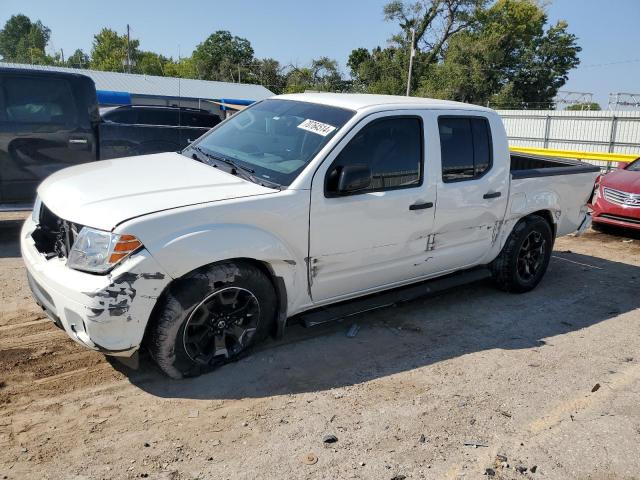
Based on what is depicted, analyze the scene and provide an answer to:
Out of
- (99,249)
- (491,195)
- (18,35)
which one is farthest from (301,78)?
(18,35)

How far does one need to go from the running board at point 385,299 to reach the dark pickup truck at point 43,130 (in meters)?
4.26

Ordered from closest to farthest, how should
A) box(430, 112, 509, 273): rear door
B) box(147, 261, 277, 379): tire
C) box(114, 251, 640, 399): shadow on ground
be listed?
1. box(147, 261, 277, 379): tire
2. box(114, 251, 640, 399): shadow on ground
3. box(430, 112, 509, 273): rear door

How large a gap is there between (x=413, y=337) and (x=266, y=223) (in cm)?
177

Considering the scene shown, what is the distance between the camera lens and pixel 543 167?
6254mm

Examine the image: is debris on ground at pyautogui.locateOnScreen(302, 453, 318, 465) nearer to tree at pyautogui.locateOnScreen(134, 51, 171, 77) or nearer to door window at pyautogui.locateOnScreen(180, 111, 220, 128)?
door window at pyautogui.locateOnScreen(180, 111, 220, 128)

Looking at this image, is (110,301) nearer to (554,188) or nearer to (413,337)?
(413,337)

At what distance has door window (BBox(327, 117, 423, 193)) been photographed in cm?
401

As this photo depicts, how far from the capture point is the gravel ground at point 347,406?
2850 mm

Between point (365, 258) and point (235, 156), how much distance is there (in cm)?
129

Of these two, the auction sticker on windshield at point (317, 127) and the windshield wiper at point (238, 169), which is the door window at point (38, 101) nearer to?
the windshield wiper at point (238, 169)

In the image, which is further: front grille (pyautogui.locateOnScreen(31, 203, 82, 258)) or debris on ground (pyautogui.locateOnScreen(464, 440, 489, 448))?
front grille (pyautogui.locateOnScreen(31, 203, 82, 258))

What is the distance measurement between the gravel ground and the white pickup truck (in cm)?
33

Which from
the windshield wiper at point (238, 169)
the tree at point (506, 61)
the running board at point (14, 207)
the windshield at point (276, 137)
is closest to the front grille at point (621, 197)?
the windshield at point (276, 137)

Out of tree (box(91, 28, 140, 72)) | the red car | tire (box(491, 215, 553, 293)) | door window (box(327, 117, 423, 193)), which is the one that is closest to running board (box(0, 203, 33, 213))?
door window (box(327, 117, 423, 193))
